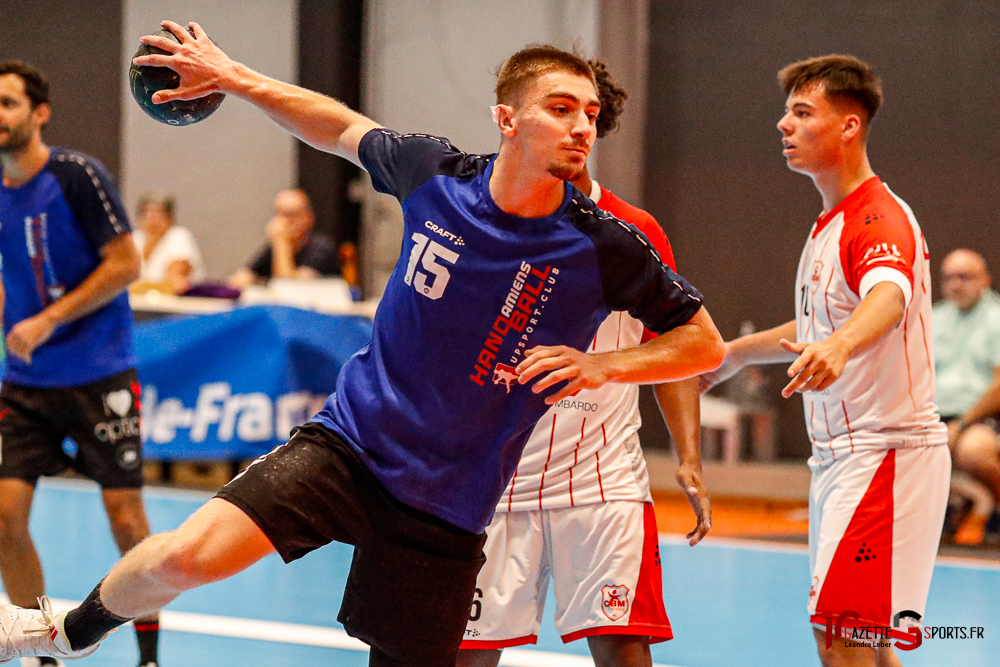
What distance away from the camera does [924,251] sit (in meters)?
3.81

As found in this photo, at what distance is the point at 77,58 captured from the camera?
45.8ft

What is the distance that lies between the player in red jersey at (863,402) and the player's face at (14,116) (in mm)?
3018

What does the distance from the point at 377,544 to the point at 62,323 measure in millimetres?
2206

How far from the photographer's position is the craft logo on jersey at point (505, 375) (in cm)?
311

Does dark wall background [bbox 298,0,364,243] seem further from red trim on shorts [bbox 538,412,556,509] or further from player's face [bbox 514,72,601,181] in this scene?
player's face [bbox 514,72,601,181]

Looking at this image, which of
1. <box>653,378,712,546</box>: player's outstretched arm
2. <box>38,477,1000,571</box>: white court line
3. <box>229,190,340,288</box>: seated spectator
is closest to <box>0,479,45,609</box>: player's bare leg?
<box>653,378,712,546</box>: player's outstretched arm

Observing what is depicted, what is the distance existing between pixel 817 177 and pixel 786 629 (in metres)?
2.74

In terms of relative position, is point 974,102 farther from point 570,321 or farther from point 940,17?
point 570,321

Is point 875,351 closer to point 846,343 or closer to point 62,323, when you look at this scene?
point 846,343

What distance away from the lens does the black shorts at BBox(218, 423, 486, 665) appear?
10.2 feet

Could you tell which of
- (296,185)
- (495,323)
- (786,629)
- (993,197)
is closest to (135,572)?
(495,323)

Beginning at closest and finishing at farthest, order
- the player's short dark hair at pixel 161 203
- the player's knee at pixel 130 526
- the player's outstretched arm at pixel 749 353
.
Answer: the player's outstretched arm at pixel 749 353
the player's knee at pixel 130 526
the player's short dark hair at pixel 161 203

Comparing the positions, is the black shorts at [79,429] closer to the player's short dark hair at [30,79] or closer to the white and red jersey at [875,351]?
the player's short dark hair at [30,79]

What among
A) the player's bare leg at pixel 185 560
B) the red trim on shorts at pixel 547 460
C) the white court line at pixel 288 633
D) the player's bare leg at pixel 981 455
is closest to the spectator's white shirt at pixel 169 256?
the white court line at pixel 288 633
